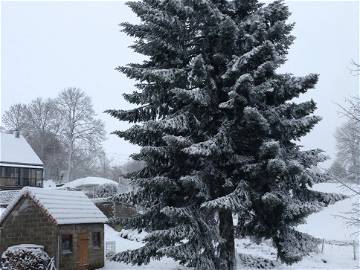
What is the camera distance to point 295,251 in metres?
14.3

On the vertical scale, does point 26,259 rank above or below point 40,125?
below

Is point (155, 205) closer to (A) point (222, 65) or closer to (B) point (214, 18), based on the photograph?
(A) point (222, 65)

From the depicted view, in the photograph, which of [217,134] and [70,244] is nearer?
[217,134]

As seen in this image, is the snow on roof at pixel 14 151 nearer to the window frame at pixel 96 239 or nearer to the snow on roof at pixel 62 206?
the snow on roof at pixel 62 206

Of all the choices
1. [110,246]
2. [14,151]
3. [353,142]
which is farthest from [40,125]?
[353,142]

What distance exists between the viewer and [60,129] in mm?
65688

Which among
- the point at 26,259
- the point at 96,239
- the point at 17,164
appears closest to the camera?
the point at 26,259

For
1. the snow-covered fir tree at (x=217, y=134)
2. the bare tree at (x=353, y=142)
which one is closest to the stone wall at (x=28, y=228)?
the snow-covered fir tree at (x=217, y=134)

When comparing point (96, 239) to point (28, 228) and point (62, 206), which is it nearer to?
point (62, 206)

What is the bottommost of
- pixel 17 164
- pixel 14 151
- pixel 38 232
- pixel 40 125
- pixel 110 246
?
pixel 110 246

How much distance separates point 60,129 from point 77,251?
150 feet

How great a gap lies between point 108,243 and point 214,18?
16906 mm

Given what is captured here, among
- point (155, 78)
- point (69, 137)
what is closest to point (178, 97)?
point (155, 78)

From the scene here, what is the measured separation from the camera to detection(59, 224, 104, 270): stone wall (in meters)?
21.2
